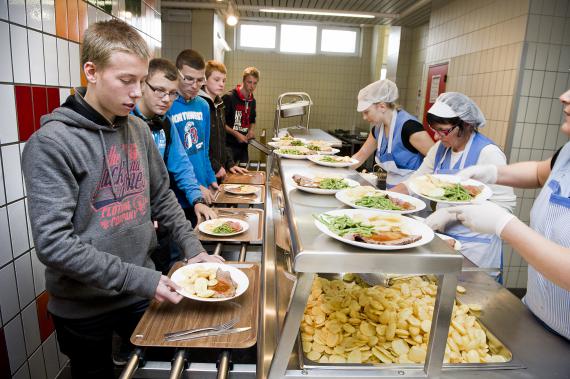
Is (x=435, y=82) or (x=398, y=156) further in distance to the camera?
(x=435, y=82)

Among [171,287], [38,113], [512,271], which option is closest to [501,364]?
[171,287]

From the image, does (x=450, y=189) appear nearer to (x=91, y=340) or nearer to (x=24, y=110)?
(x=91, y=340)

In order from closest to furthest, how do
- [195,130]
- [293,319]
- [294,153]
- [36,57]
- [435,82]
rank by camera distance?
[293,319] < [36,57] < [294,153] < [195,130] < [435,82]

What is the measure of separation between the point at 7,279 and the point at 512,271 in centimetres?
446

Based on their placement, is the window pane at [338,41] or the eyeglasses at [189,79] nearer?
the eyeglasses at [189,79]

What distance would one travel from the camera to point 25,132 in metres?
2.02

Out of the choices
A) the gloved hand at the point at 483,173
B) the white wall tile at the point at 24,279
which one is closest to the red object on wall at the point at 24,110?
the white wall tile at the point at 24,279

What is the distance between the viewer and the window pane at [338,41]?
939cm

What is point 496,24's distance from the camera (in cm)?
418

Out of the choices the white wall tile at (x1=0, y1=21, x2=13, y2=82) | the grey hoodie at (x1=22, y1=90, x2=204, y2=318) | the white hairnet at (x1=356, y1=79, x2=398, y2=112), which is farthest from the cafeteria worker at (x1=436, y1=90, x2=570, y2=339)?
the white wall tile at (x1=0, y1=21, x2=13, y2=82)

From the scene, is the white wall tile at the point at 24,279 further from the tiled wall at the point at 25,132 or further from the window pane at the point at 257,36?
the window pane at the point at 257,36

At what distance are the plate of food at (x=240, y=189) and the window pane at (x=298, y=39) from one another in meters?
6.95

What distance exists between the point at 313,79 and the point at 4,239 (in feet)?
27.0

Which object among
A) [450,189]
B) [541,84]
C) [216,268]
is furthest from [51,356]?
[541,84]
